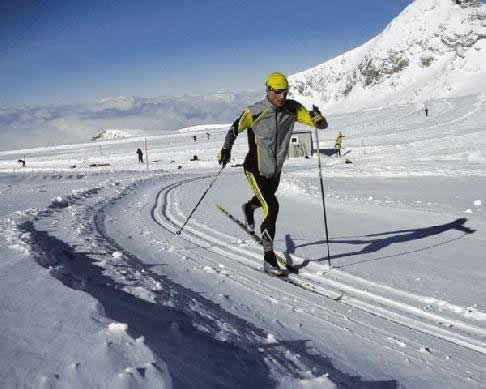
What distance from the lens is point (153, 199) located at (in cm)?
1424

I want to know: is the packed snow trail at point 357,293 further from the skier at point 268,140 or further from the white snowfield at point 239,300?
the skier at point 268,140

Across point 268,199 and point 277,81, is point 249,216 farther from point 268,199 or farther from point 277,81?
point 277,81

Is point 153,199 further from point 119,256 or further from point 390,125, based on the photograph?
point 390,125

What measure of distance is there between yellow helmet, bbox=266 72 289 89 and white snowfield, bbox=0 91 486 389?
2.14 metres

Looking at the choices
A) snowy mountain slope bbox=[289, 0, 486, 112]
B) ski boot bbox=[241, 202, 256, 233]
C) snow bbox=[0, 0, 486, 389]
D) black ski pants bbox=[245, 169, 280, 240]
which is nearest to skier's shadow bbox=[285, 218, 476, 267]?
snow bbox=[0, 0, 486, 389]

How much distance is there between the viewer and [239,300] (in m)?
4.61

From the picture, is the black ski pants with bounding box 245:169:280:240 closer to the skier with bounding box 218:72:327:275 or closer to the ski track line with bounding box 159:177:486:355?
the skier with bounding box 218:72:327:275

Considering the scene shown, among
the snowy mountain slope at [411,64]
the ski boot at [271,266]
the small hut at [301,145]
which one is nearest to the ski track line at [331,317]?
the ski boot at [271,266]

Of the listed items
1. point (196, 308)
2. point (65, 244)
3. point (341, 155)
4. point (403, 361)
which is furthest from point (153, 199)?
point (341, 155)

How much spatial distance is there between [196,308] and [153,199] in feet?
34.2

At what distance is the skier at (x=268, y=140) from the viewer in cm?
587

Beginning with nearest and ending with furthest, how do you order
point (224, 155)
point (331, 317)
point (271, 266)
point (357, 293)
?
point (331, 317) → point (357, 293) → point (271, 266) → point (224, 155)

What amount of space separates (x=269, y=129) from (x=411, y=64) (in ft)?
467

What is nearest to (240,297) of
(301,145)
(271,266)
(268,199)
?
(271,266)
